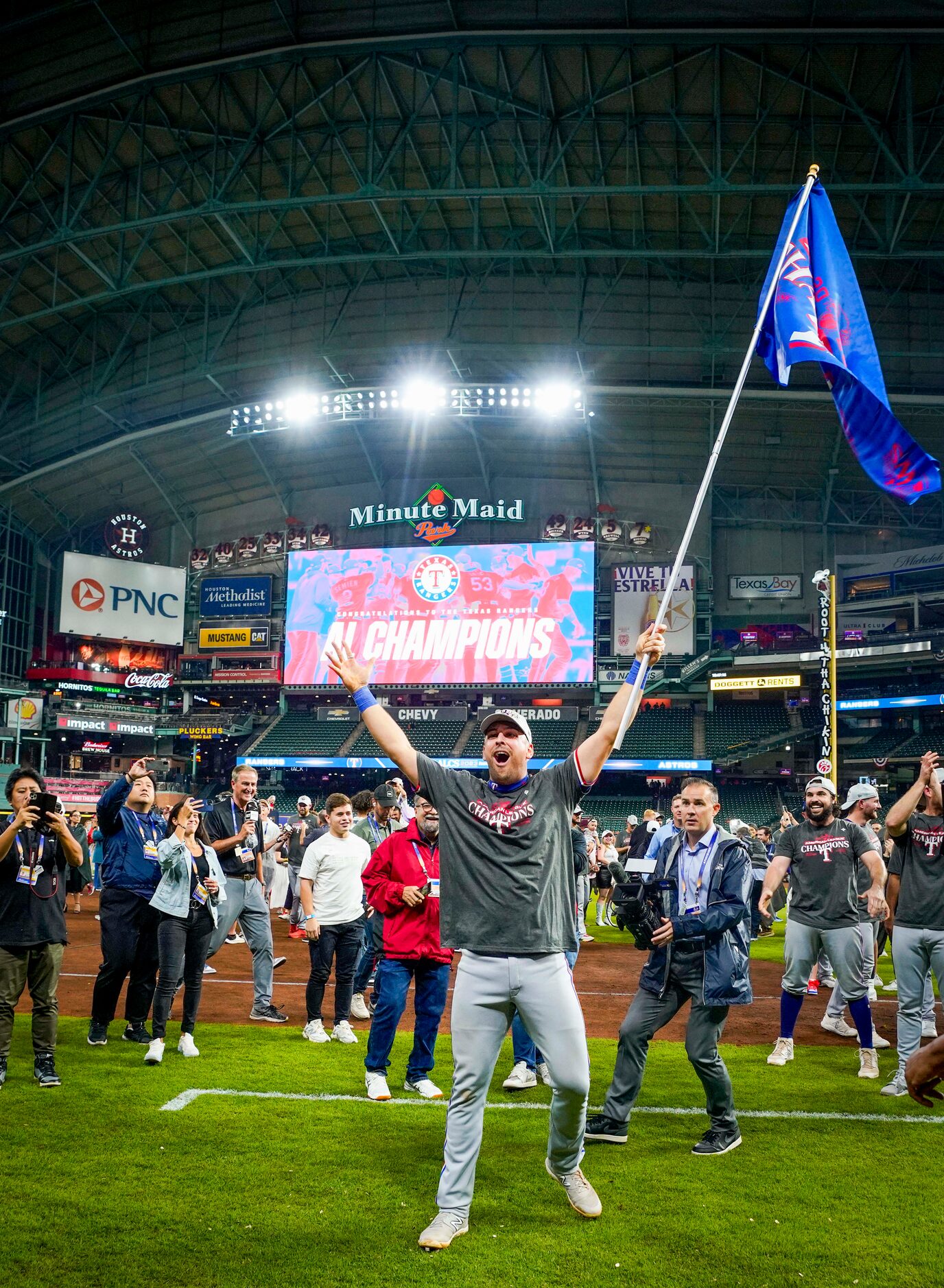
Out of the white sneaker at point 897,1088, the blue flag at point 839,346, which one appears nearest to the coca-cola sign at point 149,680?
the blue flag at point 839,346

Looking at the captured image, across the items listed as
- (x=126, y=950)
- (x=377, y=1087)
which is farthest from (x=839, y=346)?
(x=126, y=950)

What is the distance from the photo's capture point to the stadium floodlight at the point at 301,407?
116ft

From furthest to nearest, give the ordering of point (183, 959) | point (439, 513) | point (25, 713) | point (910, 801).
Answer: point (25, 713) → point (439, 513) → point (183, 959) → point (910, 801)

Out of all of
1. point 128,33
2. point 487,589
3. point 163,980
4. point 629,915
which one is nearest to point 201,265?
point 128,33

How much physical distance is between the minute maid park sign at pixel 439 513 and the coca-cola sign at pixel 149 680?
12.6 meters

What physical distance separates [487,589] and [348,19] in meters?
22.6

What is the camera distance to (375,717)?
4.60 m

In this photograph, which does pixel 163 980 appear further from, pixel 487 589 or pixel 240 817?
pixel 487 589

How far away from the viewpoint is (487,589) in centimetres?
4134

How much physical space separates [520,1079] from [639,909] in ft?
7.39

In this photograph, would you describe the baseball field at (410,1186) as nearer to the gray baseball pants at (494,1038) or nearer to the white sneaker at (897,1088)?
the white sneaker at (897,1088)

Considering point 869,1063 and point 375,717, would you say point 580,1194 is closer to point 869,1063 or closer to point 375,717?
point 375,717

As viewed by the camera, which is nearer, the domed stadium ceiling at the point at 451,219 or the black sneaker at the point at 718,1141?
the black sneaker at the point at 718,1141

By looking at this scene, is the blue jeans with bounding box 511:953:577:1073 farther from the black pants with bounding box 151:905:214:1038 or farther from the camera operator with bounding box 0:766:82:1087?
the camera operator with bounding box 0:766:82:1087
